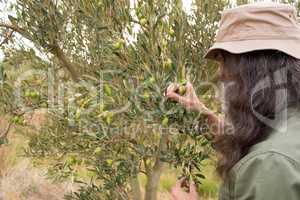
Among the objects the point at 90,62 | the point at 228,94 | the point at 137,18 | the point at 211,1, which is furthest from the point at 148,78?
the point at 211,1

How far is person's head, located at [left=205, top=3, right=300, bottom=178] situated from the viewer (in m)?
1.37

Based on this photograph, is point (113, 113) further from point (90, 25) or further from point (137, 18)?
point (90, 25)

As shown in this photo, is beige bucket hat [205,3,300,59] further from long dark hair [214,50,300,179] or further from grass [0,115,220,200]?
grass [0,115,220,200]

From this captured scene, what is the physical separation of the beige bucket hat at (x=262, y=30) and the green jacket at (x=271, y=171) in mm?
272

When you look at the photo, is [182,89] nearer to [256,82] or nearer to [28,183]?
[256,82]

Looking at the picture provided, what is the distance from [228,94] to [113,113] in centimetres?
89

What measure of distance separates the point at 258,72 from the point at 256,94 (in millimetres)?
67

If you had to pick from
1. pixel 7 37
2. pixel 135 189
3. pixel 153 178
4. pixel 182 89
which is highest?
pixel 7 37

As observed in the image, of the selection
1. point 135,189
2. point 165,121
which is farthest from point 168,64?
point 135,189

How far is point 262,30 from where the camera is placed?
141 cm

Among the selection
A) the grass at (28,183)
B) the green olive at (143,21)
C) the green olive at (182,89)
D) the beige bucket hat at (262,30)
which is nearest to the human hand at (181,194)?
the green olive at (182,89)

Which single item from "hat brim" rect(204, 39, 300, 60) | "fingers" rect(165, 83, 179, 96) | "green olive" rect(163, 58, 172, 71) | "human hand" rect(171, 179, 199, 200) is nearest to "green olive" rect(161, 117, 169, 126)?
"fingers" rect(165, 83, 179, 96)

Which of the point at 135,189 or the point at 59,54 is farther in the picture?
the point at 135,189

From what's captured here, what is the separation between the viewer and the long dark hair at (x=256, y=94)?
4.50ft
